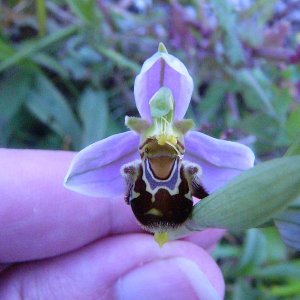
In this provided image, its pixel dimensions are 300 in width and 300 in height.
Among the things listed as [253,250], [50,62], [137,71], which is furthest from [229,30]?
[253,250]

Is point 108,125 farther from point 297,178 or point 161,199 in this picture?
point 297,178

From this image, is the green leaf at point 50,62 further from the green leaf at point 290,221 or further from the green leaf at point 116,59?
the green leaf at point 290,221

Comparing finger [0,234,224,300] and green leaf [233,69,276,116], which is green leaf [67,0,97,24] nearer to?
green leaf [233,69,276,116]

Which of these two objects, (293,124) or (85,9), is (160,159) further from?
(85,9)

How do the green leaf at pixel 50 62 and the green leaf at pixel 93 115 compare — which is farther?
the green leaf at pixel 50 62

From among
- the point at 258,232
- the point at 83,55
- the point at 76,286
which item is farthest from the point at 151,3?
the point at 76,286

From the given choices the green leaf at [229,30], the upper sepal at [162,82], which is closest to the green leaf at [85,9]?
the green leaf at [229,30]
